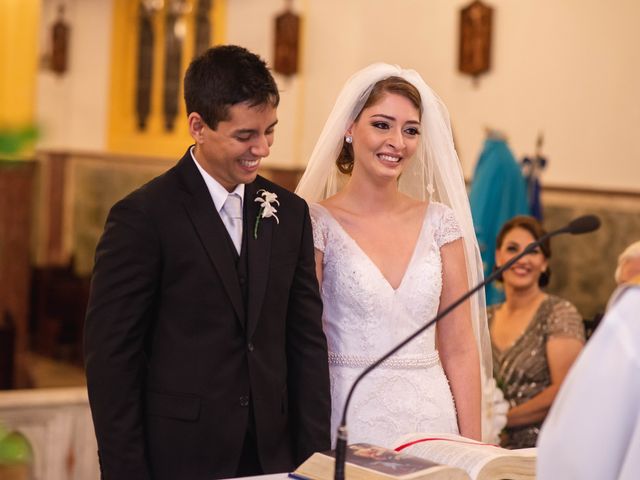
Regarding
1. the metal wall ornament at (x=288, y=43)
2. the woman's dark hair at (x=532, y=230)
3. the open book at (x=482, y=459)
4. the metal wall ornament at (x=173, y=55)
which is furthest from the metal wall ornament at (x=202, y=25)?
the open book at (x=482, y=459)

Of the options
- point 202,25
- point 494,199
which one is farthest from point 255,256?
point 202,25

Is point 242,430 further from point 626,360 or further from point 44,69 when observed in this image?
point 44,69

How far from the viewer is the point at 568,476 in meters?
1.70

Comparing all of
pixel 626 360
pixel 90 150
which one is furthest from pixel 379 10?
pixel 626 360

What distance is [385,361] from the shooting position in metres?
3.37

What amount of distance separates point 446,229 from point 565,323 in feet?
5.05

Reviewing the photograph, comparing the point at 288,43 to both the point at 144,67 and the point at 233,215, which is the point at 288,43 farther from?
the point at 233,215

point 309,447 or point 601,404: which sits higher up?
point 601,404

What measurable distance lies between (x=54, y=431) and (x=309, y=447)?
258cm

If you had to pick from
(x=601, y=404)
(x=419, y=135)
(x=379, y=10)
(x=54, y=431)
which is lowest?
(x=54, y=431)

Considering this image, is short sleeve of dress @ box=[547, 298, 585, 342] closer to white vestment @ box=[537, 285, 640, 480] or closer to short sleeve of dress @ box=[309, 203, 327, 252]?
short sleeve of dress @ box=[309, 203, 327, 252]

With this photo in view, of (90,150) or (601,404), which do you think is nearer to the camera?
(601,404)

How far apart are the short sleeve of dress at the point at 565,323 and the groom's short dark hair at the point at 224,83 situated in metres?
2.49

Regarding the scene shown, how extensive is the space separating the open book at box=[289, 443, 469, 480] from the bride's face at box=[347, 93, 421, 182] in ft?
4.07
